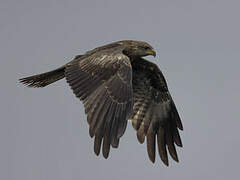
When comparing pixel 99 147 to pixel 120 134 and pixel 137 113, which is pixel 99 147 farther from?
pixel 137 113

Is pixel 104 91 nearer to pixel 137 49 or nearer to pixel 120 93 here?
pixel 120 93

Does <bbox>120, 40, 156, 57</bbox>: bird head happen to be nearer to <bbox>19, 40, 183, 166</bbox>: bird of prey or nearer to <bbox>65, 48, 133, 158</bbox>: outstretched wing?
<bbox>19, 40, 183, 166</bbox>: bird of prey

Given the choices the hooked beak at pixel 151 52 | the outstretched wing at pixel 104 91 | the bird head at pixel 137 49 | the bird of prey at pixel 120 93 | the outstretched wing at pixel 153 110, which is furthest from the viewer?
the outstretched wing at pixel 153 110

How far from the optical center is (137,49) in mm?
15266

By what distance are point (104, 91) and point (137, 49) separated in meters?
2.83

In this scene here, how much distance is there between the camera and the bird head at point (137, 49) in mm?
15222

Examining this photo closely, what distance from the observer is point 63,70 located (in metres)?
14.6

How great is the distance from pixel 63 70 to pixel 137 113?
2.79 metres

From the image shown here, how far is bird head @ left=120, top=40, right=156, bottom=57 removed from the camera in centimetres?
1522

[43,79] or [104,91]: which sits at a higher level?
[43,79]

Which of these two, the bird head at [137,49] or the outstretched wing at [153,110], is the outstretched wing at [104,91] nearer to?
the bird head at [137,49]

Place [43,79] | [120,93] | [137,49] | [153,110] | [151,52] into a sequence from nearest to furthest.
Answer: [120,93] < [43,79] < [137,49] < [151,52] < [153,110]

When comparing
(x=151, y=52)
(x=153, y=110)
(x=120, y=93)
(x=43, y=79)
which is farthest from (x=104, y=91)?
(x=153, y=110)

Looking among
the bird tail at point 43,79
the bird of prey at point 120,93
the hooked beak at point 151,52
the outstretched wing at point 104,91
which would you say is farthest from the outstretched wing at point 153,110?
the outstretched wing at point 104,91
